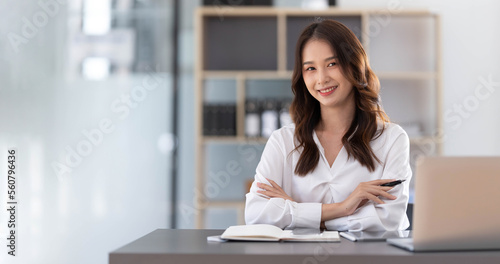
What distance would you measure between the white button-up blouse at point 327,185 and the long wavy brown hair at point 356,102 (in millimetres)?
30

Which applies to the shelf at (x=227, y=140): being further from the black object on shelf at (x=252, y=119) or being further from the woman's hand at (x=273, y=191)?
the woman's hand at (x=273, y=191)

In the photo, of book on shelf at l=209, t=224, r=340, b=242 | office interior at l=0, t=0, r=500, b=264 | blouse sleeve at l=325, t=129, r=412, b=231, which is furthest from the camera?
office interior at l=0, t=0, r=500, b=264

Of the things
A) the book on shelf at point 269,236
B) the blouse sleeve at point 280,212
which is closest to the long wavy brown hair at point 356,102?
the blouse sleeve at point 280,212

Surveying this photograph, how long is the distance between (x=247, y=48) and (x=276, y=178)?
2.31 meters

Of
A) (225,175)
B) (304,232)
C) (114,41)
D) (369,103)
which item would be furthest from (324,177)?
(225,175)

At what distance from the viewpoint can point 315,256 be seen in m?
1.28

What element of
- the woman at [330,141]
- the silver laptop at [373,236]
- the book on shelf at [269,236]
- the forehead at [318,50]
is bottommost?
the silver laptop at [373,236]

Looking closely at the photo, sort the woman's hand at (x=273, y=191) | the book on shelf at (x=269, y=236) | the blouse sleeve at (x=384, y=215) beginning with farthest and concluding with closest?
the woman's hand at (x=273, y=191) → the blouse sleeve at (x=384, y=215) → the book on shelf at (x=269, y=236)

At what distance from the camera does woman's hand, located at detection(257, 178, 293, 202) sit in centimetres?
201

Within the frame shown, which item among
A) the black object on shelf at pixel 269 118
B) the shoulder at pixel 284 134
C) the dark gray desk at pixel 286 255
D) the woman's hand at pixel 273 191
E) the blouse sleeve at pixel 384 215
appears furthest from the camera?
the black object on shelf at pixel 269 118

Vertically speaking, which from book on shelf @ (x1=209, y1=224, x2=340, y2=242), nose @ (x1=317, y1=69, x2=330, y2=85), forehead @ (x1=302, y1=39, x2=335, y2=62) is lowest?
book on shelf @ (x1=209, y1=224, x2=340, y2=242)

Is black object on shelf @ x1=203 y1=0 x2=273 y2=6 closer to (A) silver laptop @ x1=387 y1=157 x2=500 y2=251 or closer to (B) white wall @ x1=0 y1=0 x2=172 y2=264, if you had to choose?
(B) white wall @ x1=0 y1=0 x2=172 y2=264

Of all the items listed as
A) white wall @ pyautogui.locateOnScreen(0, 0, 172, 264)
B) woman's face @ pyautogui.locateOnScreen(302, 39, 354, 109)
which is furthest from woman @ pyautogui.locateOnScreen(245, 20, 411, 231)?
white wall @ pyautogui.locateOnScreen(0, 0, 172, 264)

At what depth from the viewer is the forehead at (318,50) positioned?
7.15ft
